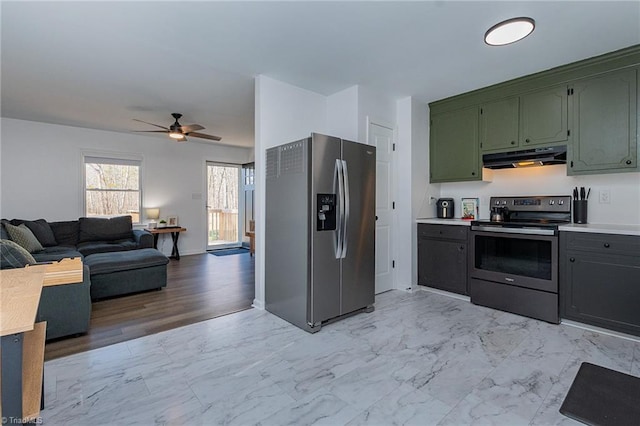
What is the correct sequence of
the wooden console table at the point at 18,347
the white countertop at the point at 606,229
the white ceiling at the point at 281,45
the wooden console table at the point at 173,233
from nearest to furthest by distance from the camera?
the wooden console table at the point at 18,347
the white ceiling at the point at 281,45
the white countertop at the point at 606,229
the wooden console table at the point at 173,233

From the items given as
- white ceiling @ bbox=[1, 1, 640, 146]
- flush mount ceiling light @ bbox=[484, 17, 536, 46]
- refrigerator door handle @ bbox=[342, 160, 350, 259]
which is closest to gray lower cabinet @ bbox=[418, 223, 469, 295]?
refrigerator door handle @ bbox=[342, 160, 350, 259]

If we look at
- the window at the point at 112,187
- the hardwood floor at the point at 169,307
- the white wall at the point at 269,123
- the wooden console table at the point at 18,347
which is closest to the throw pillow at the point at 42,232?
the window at the point at 112,187

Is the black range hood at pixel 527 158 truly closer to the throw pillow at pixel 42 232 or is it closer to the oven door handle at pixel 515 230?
the oven door handle at pixel 515 230

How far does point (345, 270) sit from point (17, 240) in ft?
13.9

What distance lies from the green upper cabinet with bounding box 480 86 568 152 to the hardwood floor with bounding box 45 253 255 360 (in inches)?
133

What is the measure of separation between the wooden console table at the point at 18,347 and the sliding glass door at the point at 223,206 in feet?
19.7

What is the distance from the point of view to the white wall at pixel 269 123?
3.26 metres

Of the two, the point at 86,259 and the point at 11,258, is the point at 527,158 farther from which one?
the point at 86,259

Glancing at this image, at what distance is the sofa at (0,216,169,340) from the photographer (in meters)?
2.55

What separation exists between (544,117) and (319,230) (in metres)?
2.60

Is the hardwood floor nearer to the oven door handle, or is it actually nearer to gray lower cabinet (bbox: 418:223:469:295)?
gray lower cabinet (bbox: 418:223:469:295)

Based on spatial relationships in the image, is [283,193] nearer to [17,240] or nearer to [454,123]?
[454,123]

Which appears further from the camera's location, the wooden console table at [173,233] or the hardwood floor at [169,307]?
the wooden console table at [173,233]

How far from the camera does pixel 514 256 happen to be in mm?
3129
